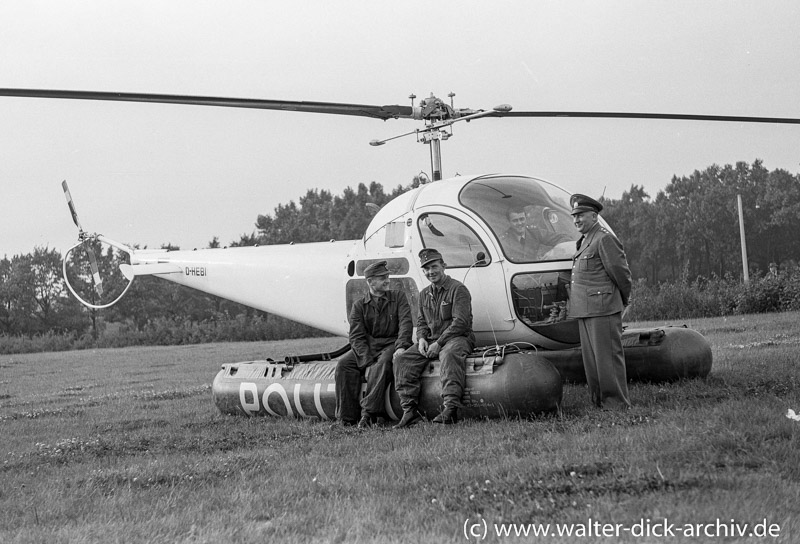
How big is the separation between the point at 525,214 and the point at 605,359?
1.88 metres

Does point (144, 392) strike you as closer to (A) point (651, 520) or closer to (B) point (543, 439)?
(B) point (543, 439)

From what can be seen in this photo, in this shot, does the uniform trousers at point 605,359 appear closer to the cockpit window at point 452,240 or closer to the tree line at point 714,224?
the cockpit window at point 452,240

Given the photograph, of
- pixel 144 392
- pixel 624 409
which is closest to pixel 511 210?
pixel 624 409

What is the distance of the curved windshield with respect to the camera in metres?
8.47

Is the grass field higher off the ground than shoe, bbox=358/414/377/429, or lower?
higher

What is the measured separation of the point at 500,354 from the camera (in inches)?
308

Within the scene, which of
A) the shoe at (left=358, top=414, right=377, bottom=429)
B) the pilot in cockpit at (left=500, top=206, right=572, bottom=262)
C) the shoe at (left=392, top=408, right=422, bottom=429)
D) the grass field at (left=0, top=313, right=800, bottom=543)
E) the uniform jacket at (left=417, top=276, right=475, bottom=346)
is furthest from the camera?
the pilot in cockpit at (left=500, top=206, right=572, bottom=262)

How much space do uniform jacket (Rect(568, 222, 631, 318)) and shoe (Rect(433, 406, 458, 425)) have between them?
4.84 ft

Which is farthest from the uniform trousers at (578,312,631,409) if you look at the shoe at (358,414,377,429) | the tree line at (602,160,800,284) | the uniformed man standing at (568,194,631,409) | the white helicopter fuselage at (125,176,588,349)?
the tree line at (602,160,800,284)

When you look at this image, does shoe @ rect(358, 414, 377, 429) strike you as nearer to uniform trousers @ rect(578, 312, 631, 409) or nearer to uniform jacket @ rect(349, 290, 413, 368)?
uniform jacket @ rect(349, 290, 413, 368)

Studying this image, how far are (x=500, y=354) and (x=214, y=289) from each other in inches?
226

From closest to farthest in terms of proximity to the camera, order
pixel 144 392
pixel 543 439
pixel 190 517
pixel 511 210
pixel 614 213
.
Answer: pixel 190 517, pixel 543 439, pixel 511 210, pixel 144 392, pixel 614 213

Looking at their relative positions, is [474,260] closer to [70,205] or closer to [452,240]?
[452,240]

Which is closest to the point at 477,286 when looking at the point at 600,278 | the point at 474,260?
the point at 474,260
